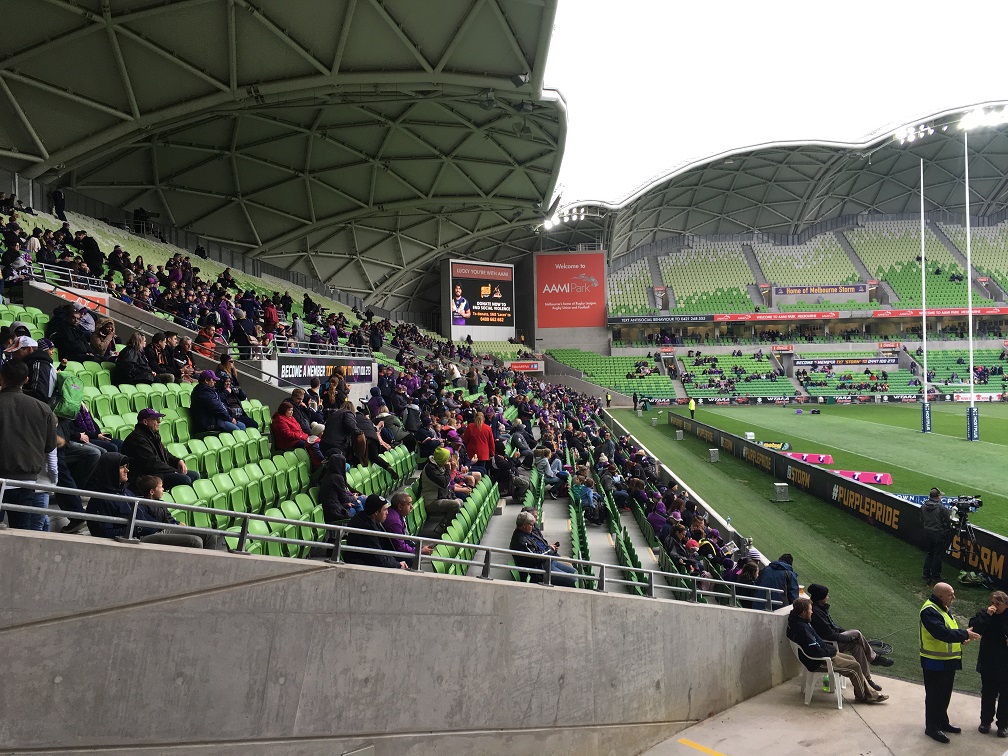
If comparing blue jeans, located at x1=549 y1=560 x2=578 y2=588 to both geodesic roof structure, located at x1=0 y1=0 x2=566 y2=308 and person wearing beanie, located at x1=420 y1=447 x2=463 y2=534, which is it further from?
geodesic roof structure, located at x1=0 y1=0 x2=566 y2=308

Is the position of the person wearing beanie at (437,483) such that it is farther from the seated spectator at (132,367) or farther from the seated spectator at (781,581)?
the seated spectator at (781,581)

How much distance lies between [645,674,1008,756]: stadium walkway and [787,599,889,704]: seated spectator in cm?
13

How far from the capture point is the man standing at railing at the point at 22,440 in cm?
400

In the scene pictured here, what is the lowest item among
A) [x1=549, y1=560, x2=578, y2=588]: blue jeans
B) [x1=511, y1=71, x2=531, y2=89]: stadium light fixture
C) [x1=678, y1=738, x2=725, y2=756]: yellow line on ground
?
[x1=678, y1=738, x2=725, y2=756]: yellow line on ground

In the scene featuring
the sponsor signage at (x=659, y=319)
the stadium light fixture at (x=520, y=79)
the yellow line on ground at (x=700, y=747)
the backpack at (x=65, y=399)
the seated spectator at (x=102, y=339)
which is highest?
the stadium light fixture at (x=520, y=79)

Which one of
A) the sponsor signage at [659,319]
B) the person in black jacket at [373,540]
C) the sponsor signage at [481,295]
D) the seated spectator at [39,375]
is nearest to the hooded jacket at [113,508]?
the seated spectator at [39,375]

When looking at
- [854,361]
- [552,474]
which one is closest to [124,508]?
[552,474]

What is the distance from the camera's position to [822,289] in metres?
61.8

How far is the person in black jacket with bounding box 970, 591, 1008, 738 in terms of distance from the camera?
6297 millimetres

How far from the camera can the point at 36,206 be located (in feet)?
77.3

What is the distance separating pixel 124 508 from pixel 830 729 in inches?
253

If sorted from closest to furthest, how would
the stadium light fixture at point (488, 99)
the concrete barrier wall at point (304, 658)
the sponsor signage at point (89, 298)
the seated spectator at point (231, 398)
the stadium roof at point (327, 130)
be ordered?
the concrete barrier wall at point (304, 658) → the seated spectator at point (231, 398) → the sponsor signage at point (89, 298) → the stadium roof at point (327, 130) → the stadium light fixture at point (488, 99)

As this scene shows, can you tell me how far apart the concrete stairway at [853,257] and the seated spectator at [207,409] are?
215 feet

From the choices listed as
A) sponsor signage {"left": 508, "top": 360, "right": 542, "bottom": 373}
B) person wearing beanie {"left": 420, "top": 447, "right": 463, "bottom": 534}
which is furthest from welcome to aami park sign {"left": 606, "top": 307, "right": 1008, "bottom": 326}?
person wearing beanie {"left": 420, "top": 447, "right": 463, "bottom": 534}
